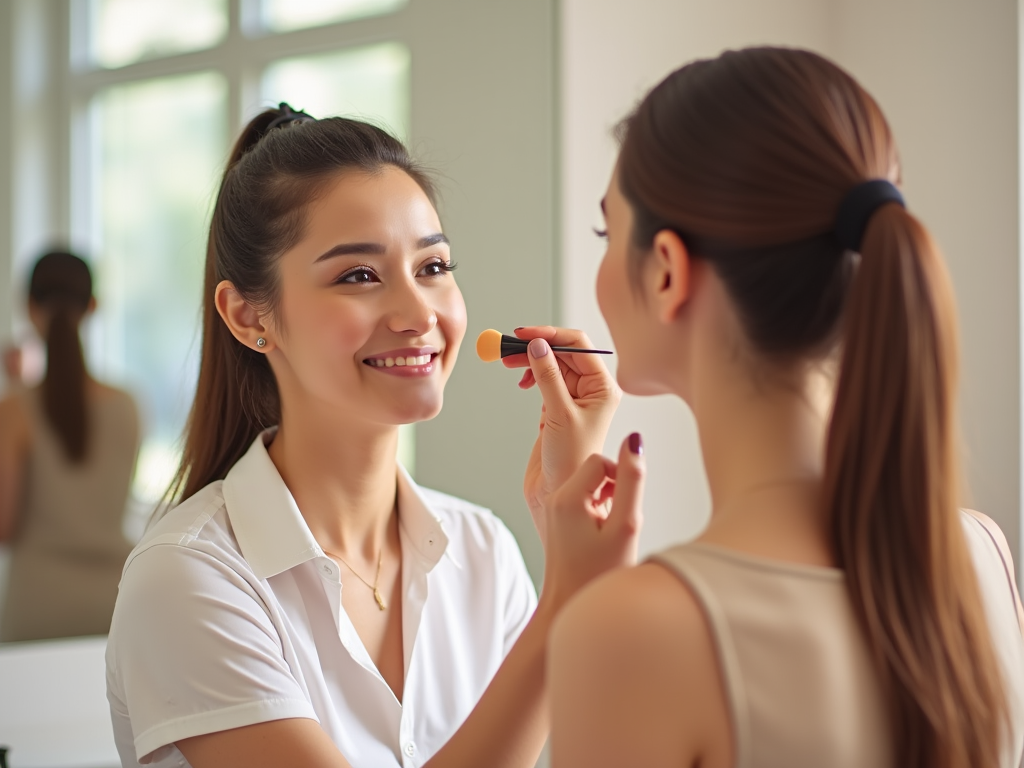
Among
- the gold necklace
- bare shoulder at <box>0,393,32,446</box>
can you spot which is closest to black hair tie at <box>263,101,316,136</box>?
the gold necklace

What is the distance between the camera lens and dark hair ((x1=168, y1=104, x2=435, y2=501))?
4.37 feet

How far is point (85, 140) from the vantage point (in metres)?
2.00

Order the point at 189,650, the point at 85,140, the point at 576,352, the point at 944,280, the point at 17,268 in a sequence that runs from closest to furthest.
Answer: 1. the point at 944,280
2. the point at 189,650
3. the point at 576,352
4. the point at 17,268
5. the point at 85,140

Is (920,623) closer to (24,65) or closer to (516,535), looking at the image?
(516,535)

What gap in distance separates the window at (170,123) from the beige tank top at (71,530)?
0.05 metres

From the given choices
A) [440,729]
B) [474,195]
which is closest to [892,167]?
[440,729]

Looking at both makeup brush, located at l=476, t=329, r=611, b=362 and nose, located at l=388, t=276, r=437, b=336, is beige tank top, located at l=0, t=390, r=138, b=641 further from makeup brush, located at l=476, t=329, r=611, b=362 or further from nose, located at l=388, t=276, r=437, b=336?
makeup brush, located at l=476, t=329, r=611, b=362

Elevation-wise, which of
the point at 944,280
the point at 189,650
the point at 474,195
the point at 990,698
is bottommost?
the point at 189,650

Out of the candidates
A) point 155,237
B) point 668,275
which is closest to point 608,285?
point 668,275

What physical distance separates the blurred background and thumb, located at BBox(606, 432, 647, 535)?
3.93 ft

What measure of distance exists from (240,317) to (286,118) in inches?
12.6

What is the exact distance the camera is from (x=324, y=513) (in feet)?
4.44

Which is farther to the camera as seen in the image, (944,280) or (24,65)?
(24,65)

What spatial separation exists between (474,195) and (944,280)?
148 cm
